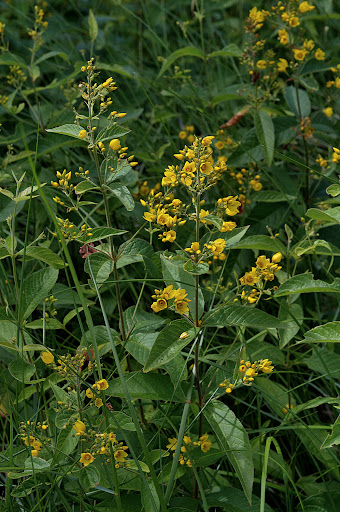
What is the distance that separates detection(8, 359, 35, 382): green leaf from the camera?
1443 mm

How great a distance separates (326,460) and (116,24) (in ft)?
10.9

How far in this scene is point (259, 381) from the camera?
163cm

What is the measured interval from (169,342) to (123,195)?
0.36m

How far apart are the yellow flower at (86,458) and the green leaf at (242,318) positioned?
1.28 feet

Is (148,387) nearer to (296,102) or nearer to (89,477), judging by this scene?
(89,477)

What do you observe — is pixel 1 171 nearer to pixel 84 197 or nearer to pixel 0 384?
pixel 84 197

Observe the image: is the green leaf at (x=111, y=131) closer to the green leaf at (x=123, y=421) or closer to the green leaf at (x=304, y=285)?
the green leaf at (x=304, y=285)

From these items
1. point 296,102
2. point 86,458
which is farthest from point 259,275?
point 296,102

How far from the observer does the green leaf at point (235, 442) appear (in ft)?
4.21

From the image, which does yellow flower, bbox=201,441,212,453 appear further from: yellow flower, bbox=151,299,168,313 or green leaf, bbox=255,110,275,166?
green leaf, bbox=255,110,275,166

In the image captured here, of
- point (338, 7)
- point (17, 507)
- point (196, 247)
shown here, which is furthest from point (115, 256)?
point (338, 7)

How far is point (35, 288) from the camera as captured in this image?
61.9 inches

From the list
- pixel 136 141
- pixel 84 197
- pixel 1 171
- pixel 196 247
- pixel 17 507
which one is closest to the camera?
pixel 196 247

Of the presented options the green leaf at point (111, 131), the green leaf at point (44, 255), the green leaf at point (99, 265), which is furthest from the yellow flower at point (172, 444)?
the green leaf at point (111, 131)
